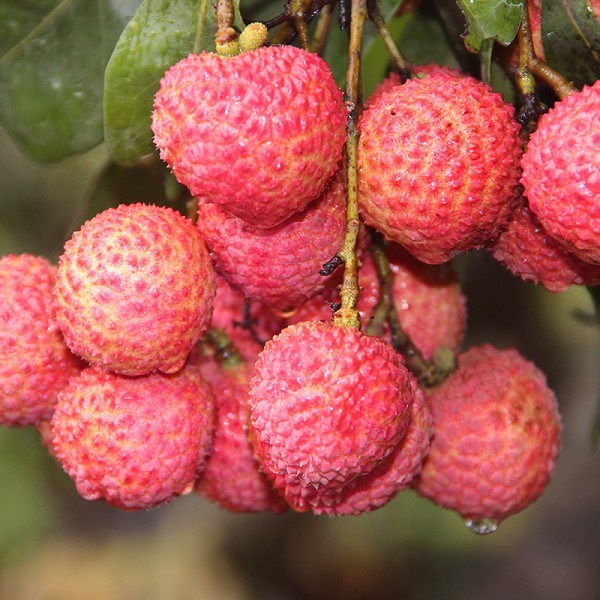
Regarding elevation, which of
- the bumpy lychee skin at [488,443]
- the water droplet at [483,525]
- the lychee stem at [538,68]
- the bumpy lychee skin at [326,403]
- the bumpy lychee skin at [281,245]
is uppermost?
the lychee stem at [538,68]

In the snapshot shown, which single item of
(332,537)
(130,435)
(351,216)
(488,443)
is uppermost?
(351,216)

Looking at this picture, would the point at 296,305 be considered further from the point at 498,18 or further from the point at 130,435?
the point at 498,18

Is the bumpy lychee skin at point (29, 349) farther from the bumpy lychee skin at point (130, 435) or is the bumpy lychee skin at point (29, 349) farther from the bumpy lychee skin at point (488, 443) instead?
the bumpy lychee skin at point (488, 443)

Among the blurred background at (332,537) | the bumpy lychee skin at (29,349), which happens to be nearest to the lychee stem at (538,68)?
the bumpy lychee skin at (29,349)

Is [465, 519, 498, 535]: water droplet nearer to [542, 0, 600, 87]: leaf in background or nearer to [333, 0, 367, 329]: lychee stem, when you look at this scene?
[333, 0, 367, 329]: lychee stem

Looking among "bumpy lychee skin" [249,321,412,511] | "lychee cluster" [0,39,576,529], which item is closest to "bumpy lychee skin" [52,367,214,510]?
"lychee cluster" [0,39,576,529]

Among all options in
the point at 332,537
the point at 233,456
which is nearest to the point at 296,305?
the point at 233,456

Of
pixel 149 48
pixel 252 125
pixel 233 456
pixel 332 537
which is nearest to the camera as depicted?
pixel 252 125
